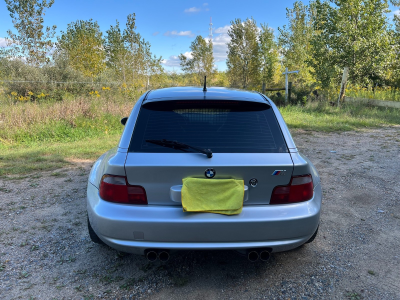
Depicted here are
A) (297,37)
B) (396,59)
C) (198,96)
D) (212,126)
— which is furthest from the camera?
(297,37)

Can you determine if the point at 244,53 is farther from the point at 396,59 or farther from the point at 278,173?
the point at 278,173

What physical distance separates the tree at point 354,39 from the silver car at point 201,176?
15646 mm

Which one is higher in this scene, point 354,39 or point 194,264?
point 354,39

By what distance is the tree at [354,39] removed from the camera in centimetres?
1523

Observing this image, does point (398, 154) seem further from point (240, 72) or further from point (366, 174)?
point (240, 72)

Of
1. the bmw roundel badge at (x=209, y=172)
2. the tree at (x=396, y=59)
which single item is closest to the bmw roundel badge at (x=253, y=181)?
the bmw roundel badge at (x=209, y=172)

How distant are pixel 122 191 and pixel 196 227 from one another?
60cm

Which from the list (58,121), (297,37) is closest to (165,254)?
(58,121)

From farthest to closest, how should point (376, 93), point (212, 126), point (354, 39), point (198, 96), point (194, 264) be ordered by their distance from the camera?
1. point (376, 93)
2. point (354, 39)
3. point (194, 264)
4. point (198, 96)
5. point (212, 126)

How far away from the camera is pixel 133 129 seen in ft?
8.17

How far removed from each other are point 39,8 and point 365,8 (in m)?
17.1

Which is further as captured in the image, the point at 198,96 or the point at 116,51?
the point at 116,51

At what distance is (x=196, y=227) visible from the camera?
2.15 metres

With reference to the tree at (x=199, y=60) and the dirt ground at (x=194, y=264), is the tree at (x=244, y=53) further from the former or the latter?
the dirt ground at (x=194, y=264)
